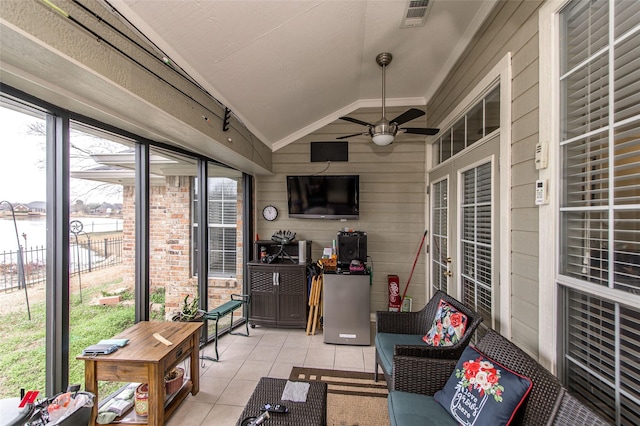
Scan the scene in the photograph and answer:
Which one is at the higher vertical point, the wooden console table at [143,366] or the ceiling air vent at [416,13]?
the ceiling air vent at [416,13]

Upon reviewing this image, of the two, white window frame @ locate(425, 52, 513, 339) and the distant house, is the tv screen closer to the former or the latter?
white window frame @ locate(425, 52, 513, 339)

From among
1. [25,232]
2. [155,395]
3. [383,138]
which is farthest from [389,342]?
[25,232]

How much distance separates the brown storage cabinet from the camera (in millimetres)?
3739

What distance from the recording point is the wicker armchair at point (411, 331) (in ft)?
6.19

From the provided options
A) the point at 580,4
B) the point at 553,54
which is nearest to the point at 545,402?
the point at 553,54

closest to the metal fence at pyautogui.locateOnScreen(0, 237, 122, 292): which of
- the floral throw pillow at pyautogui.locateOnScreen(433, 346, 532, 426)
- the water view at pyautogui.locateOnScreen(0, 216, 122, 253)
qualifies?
the water view at pyautogui.locateOnScreen(0, 216, 122, 253)

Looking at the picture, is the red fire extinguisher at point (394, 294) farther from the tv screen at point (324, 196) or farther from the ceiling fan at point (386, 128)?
the ceiling fan at point (386, 128)

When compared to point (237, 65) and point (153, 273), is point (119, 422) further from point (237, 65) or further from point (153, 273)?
point (237, 65)

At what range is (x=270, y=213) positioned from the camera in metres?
4.31

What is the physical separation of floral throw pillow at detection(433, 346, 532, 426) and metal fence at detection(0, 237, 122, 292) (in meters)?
2.72

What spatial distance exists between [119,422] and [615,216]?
3.30 meters

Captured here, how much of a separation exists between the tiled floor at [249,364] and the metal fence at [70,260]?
143 cm

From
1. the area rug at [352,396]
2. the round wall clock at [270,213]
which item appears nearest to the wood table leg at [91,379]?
the area rug at [352,396]

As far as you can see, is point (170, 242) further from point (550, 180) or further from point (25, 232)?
point (550, 180)
